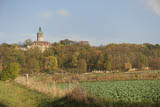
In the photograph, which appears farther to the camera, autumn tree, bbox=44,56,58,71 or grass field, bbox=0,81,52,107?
autumn tree, bbox=44,56,58,71

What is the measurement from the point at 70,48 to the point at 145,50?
4177 centimetres

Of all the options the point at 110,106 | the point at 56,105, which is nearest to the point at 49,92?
the point at 56,105

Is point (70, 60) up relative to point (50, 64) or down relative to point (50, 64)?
up

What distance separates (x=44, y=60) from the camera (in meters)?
71.9

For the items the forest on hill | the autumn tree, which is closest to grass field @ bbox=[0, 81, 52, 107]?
the forest on hill

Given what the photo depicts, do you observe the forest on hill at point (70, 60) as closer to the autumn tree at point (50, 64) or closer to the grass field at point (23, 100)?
the autumn tree at point (50, 64)

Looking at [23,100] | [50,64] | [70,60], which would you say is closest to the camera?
[23,100]

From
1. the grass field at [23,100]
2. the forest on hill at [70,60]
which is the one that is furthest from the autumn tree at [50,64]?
the grass field at [23,100]

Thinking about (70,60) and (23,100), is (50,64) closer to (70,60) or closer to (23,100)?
(70,60)

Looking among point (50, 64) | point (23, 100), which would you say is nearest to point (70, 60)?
point (50, 64)

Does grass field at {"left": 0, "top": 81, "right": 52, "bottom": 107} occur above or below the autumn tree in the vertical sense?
below

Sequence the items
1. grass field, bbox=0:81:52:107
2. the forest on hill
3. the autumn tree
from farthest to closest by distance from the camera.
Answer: the autumn tree → the forest on hill → grass field, bbox=0:81:52:107

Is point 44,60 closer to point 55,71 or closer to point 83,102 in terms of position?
point 55,71

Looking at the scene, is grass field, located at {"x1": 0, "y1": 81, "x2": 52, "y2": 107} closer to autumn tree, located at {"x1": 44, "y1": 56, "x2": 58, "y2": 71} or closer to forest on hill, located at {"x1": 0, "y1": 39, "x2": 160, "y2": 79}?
forest on hill, located at {"x1": 0, "y1": 39, "x2": 160, "y2": 79}
